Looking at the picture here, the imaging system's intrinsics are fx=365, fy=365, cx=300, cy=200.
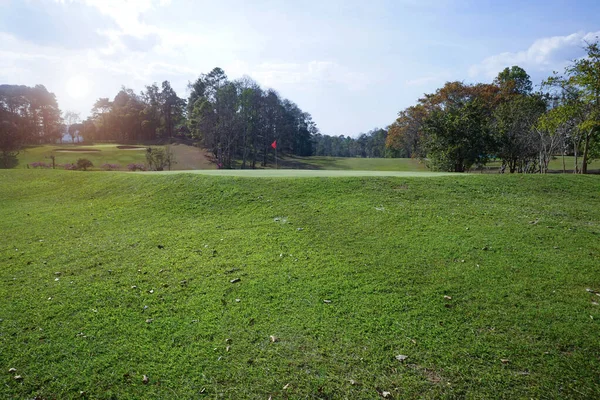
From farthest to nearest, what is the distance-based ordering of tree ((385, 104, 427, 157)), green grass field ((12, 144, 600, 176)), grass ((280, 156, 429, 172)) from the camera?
1. grass ((280, 156, 429, 172))
2. tree ((385, 104, 427, 157))
3. green grass field ((12, 144, 600, 176))

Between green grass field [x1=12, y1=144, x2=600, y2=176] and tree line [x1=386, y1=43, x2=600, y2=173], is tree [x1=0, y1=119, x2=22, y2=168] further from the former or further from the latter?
tree line [x1=386, y1=43, x2=600, y2=173]

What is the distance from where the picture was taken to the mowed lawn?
3.42 metres

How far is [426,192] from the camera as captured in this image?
34.9 feet

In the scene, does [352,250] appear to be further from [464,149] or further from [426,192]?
[464,149]

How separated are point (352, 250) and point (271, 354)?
3.33 metres

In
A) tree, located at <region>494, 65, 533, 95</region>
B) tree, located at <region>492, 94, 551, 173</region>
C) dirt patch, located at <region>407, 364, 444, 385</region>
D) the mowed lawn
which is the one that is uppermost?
tree, located at <region>494, 65, 533, 95</region>

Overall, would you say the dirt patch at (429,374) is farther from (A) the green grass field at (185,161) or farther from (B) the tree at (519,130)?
(A) the green grass field at (185,161)

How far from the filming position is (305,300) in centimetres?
491

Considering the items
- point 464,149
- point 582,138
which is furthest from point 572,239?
point 582,138

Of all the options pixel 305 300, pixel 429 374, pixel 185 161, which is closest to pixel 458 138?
pixel 305 300

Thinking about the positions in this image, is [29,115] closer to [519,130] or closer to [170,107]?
[170,107]

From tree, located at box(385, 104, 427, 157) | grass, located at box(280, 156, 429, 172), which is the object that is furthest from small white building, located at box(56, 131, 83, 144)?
tree, located at box(385, 104, 427, 157)

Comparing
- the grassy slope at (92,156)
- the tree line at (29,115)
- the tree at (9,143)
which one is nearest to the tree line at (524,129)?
the grassy slope at (92,156)

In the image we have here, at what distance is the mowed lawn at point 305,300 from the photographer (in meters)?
3.42
